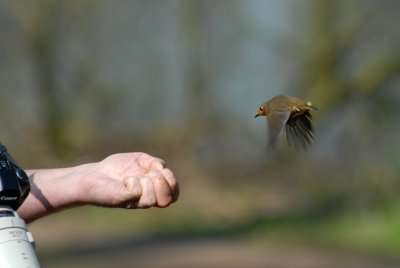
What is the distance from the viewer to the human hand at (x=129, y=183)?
2340 millimetres

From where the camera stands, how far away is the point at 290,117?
2.75 m

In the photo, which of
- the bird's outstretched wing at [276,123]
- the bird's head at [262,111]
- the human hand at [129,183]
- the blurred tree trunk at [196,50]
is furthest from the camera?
the blurred tree trunk at [196,50]

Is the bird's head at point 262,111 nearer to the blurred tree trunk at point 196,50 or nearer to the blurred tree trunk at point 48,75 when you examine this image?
the blurred tree trunk at point 196,50

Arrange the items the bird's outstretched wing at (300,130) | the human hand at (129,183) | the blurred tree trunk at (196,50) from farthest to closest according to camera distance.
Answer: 1. the blurred tree trunk at (196,50)
2. the bird's outstretched wing at (300,130)
3. the human hand at (129,183)

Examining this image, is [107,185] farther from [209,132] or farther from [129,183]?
[209,132]

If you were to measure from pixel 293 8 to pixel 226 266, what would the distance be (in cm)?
451

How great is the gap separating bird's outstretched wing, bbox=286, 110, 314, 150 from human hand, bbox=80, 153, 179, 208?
36cm

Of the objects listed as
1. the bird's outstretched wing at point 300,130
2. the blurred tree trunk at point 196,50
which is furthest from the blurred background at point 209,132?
the bird's outstretched wing at point 300,130

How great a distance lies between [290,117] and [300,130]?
2.8 inches

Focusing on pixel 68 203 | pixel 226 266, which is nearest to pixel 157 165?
pixel 68 203

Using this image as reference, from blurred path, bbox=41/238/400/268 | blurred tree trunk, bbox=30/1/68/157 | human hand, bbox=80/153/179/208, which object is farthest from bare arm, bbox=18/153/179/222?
blurred tree trunk, bbox=30/1/68/157

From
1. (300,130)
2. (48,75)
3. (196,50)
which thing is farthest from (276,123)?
(48,75)

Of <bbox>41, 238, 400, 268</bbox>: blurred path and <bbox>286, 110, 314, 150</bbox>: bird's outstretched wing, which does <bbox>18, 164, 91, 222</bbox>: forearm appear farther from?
<bbox>41, 238, 400, 268</bbox>: blurred path

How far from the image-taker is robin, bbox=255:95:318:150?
2621mm
